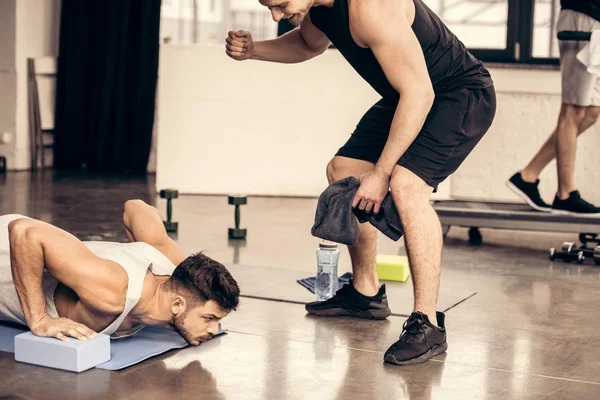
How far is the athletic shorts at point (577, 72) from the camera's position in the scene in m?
4.86

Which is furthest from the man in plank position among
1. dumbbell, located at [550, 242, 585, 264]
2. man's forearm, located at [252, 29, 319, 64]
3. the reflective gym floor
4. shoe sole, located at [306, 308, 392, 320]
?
dumbbell, located at [550, 242, 585, 264]

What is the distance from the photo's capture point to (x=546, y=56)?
21.2ft

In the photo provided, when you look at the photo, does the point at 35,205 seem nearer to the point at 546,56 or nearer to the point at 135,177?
the point at 135,177

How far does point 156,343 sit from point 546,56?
438 cm

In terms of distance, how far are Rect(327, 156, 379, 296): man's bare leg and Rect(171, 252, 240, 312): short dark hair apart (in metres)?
0.69

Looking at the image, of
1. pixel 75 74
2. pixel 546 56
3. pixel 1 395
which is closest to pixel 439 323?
pixel 1 395

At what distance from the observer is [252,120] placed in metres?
6.72

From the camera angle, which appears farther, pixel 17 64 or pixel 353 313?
pixel 17 64

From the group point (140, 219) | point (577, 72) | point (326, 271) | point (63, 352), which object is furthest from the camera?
point (577, 72)

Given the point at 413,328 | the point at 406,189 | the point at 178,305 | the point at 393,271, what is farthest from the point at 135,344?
the point at 393,271

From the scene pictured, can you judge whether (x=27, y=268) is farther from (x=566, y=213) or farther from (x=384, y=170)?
(x=566, y=213)

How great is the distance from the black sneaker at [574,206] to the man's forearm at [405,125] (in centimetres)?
238

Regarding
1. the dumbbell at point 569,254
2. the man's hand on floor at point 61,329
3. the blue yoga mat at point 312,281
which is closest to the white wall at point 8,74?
the blue yoga mat at point 312,281

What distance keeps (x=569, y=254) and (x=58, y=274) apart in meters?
2.82
